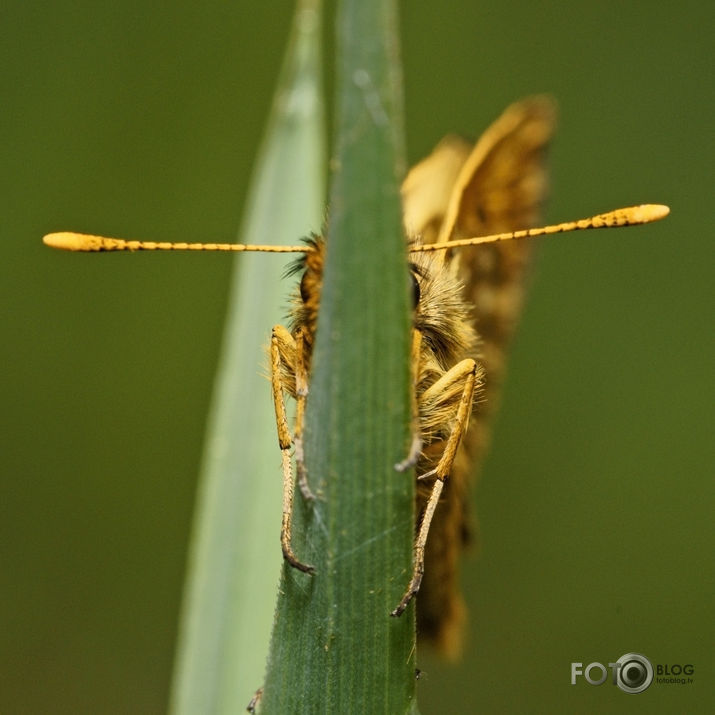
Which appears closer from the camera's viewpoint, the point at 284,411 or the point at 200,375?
the point at 284,411

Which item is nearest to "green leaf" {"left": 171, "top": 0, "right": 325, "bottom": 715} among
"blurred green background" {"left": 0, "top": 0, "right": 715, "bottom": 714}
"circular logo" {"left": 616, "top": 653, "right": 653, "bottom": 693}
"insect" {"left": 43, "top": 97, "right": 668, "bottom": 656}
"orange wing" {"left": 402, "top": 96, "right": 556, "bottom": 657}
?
"insect" {"left": 43, "top": 97, "right": 668, "bottom": 656}

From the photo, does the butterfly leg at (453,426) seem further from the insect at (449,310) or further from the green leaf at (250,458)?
the green leaf at (250,458)

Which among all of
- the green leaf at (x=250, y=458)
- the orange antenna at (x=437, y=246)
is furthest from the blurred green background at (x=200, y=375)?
the orange antenna at (x=437, y=246)

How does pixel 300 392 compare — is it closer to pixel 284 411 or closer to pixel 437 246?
pixel 284 411

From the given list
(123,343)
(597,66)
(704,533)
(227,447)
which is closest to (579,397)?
(704,533)

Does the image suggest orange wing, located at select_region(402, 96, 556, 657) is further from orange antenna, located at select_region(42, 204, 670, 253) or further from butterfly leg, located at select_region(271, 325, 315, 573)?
butterfly leg, located at select_region(271, 325, 315, 573)

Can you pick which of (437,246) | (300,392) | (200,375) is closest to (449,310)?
(437,246)

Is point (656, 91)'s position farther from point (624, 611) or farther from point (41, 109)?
point (41, 109)
